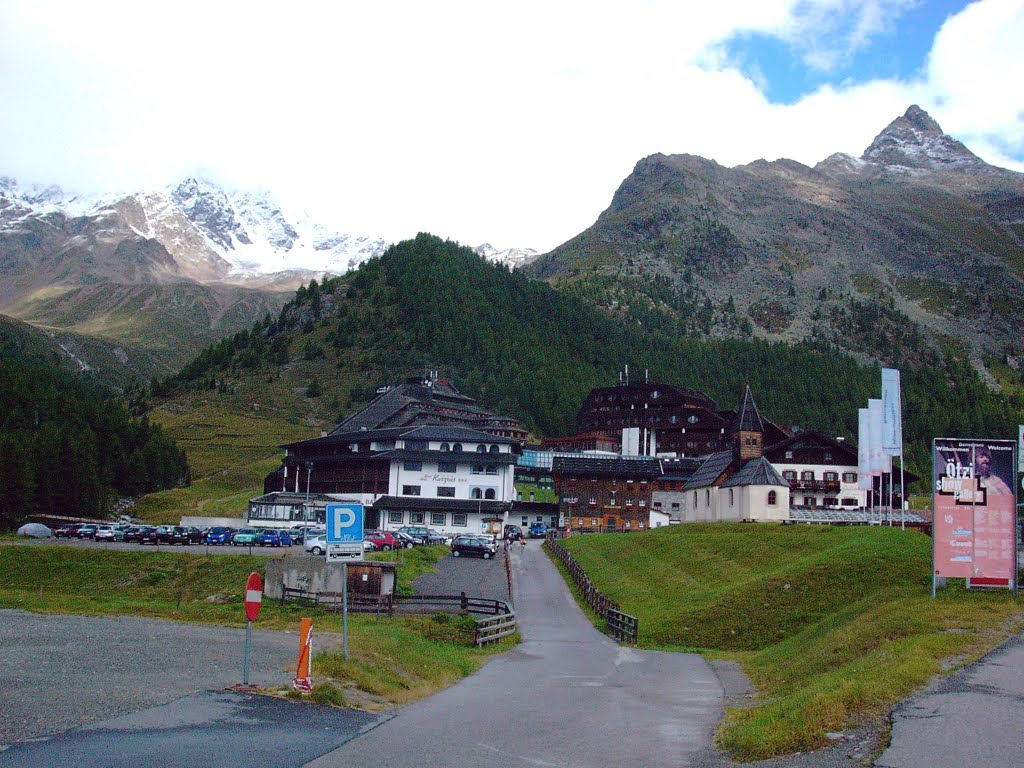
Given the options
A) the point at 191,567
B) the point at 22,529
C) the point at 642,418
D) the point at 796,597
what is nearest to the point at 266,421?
the point at 642,418

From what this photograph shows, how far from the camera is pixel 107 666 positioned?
23312 mm

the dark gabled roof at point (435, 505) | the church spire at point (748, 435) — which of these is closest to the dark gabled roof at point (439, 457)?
the dark gabled roof at point (435, 505)

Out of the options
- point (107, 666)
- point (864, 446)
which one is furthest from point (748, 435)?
point (107, 666)

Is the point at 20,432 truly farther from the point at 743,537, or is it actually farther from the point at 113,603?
the point at 743,537

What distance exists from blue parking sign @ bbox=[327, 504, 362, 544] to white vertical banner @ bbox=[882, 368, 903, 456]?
152ft

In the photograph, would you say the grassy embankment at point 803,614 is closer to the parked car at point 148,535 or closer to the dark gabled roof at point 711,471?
the dark gabled roof at point 711,471

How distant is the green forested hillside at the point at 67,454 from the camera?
9744 centimetres

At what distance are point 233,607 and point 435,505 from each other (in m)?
64.3

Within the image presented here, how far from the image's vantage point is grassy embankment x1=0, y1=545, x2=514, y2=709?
2417cm

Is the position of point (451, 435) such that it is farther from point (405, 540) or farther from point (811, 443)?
point (811, 443)

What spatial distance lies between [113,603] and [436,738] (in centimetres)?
3274

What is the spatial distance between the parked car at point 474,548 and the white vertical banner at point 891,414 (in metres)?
28.8

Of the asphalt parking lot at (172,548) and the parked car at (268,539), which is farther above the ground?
the parked car at (268,539)

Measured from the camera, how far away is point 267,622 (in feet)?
127
